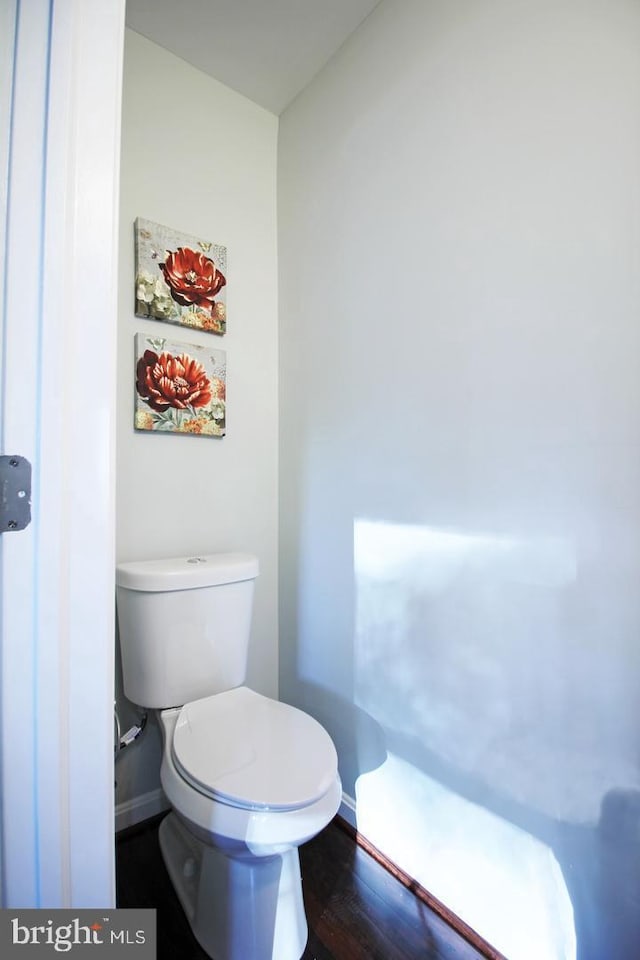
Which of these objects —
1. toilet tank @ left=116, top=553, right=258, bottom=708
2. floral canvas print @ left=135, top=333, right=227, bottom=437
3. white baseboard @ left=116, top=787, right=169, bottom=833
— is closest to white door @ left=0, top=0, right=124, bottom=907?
toilet tank @ left=116, top=553, right=258, bottom=708

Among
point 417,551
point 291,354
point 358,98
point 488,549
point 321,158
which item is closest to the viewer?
point 488,549

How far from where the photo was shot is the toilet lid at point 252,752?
0.87m

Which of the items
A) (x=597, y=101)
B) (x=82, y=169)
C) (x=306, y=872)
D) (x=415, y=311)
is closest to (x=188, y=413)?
(x=415, y=311)

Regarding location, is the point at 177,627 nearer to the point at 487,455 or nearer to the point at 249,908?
the point at 249,908

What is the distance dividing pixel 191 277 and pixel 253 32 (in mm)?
766

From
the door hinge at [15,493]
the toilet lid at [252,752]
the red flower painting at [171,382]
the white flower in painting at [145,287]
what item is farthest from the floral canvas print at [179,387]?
the door hinge at [15,493]

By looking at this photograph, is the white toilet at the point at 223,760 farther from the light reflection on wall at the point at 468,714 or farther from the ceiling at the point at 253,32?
the ceiling at the point at 253,32

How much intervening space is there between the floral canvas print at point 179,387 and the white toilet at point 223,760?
0.44 m

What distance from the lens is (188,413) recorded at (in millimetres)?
1452

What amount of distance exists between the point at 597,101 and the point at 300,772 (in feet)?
4.79

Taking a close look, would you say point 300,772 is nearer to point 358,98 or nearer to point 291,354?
point 291,354

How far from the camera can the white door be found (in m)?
0.47

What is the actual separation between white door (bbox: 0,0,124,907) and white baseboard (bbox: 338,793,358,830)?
1018mm

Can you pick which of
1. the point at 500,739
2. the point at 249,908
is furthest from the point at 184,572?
the point at 500,739
